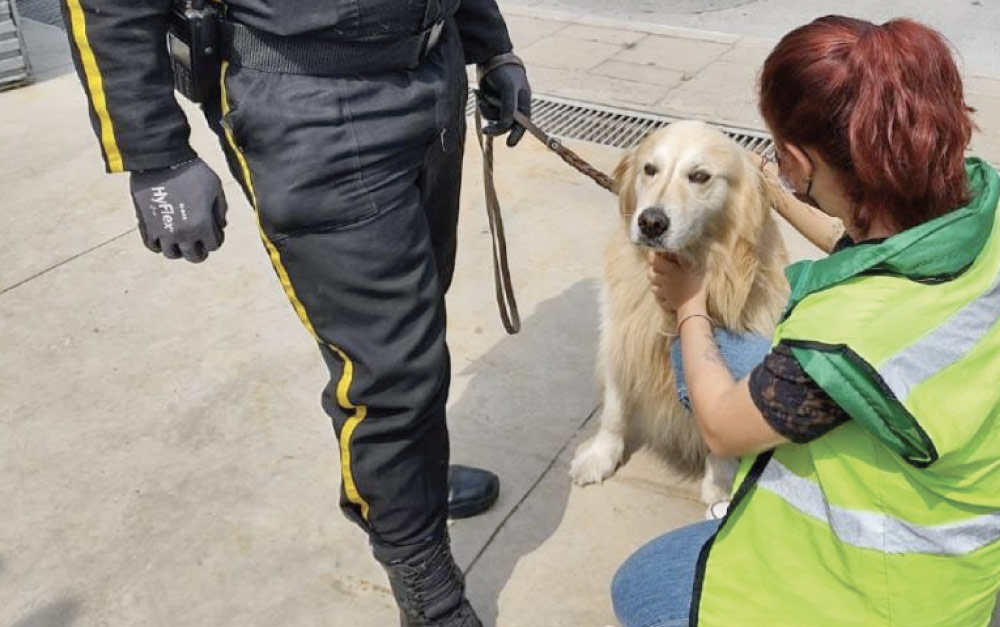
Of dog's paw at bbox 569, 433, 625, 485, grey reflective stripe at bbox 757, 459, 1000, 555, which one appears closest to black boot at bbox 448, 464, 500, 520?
dog's paw at bbox 569, 433, 625, 485

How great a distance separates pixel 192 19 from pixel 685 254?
1.36m

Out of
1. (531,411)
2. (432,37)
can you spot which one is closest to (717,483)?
(531,411)

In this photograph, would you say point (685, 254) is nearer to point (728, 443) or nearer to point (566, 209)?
point (728, 443)

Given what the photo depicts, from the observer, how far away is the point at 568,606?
2.64 metres

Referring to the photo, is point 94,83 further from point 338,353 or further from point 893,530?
point 893,530

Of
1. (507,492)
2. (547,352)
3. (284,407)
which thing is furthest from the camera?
(547,352)

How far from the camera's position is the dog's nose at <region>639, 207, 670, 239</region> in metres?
2.61

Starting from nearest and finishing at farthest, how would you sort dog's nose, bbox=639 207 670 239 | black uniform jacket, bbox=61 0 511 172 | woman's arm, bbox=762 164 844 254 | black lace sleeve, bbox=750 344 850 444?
1. black lace sleeve, bbox=750 344 850 444
2. black uniform jacket, bbox=61 0 511 172
3. woman's arm, bbox=762 164 844 254
4. dog's nose, bbox=639 207 670 239

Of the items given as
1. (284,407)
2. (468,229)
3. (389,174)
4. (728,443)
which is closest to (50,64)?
(468,229)

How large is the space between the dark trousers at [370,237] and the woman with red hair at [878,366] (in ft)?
2.22

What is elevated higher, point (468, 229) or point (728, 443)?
point (728, 443)

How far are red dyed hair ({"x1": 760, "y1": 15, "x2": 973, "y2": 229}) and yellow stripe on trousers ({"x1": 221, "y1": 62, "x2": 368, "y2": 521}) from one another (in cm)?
98

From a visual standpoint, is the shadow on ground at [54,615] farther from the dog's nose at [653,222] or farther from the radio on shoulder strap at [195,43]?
Answer: the dog's nose at [653,222]

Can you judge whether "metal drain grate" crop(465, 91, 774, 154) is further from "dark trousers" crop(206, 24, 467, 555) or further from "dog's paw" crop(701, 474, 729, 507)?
"dark trousers" crop(206, 24, 467, 555)
